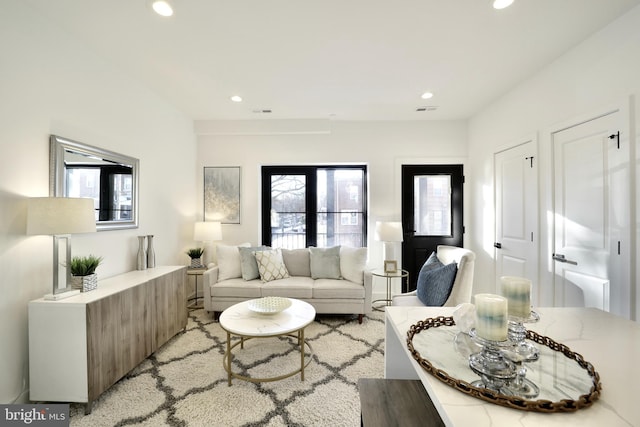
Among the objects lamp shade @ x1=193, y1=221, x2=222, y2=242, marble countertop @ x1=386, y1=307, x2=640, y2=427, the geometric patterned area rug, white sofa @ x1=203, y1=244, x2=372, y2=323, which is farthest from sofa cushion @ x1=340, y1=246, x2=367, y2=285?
marble countertop @ x1=386, y1=307, x2=640, y2=427

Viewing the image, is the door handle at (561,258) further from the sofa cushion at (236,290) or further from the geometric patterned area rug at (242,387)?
the sofa cushion at (236,290)

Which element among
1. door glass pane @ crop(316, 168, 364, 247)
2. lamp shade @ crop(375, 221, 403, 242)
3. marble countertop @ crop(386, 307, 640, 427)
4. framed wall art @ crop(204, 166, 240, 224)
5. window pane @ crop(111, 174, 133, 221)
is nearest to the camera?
marble countertop @ crop(386, 307, 640, 427)

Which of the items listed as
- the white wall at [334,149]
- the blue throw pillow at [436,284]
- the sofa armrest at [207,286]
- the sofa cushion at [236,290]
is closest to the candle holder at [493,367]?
the blue throw pillow at [436,284]

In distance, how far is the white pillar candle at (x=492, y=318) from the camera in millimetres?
736

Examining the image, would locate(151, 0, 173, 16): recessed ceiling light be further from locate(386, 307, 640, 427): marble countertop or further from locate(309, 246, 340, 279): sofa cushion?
locate(309, 246, 340, 279): sofa cushion

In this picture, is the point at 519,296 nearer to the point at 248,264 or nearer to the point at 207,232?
the point at 248,264

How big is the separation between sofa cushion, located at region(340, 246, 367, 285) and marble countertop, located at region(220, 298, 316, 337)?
953mm

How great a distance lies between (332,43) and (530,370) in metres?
2.26

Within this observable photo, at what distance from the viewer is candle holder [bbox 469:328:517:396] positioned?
0.73m

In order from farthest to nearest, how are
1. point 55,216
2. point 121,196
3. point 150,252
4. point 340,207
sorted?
1. point 340,207
2. point 150,252
3. point 121,196
4. point 55,216

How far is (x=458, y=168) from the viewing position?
3.81m

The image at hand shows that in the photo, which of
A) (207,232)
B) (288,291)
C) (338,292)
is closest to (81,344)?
(288,291)

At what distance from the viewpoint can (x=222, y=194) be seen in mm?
3916

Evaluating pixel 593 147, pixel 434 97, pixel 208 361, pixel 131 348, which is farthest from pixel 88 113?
pixel 593 147
